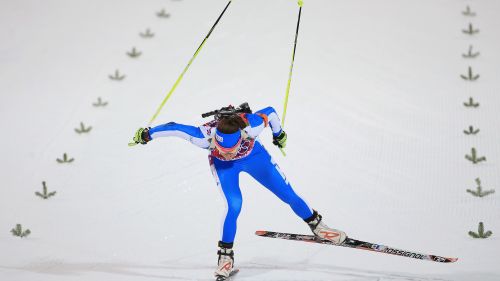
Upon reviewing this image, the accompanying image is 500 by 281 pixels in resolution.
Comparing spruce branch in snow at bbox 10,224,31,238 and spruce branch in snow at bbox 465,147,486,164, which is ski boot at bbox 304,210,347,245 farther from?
spruce branch in snow at bbox 10,224,31,238

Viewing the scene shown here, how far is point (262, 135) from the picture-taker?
912 centimetres

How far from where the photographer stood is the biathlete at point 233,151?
21.7 feet

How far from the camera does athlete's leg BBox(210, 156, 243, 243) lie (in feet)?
22.3

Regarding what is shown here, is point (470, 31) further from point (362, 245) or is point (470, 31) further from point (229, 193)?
point (229, 193)

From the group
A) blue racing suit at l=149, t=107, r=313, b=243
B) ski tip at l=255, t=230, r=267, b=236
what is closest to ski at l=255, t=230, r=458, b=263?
ski tip at l=255, t=230, r=267, b=236

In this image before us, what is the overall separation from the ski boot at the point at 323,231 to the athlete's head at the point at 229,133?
1030 mm

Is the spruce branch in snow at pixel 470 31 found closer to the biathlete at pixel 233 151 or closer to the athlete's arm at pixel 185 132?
the biathlete at pixel 233 151

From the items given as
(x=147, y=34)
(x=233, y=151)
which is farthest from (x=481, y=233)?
(x=147, y=34)

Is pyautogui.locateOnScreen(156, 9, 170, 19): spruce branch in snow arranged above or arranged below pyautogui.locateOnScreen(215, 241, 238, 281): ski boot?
above

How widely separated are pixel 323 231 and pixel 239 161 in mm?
965

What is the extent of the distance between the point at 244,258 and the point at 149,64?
12.5 ft

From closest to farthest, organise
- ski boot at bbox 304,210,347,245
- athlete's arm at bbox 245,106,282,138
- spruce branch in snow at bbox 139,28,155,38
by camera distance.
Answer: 1. athlete's arm at bbox 245,106,282,138
2. ski boot at bbox 304,210,347,245
3. spruce branch in snow at bbox 139,28,155,38

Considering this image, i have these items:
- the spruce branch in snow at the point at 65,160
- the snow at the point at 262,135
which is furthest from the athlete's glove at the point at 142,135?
the spruce branch in snow at the point at 65,160

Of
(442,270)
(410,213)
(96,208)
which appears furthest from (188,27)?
(442,270)
